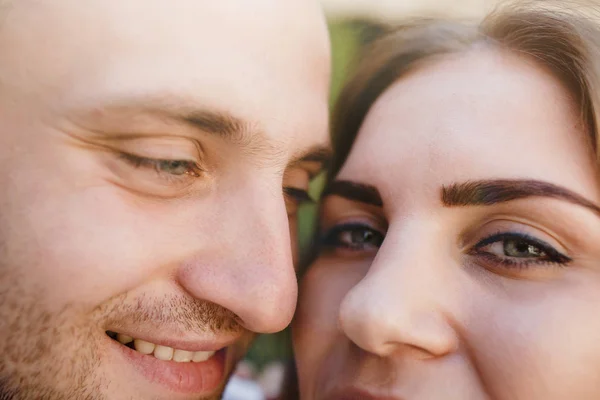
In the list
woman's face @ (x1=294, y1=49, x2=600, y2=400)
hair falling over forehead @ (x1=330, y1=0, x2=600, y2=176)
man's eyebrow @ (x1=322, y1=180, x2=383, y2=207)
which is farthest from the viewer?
man's eyebrow @ (x1=322, y1=180, x2=383, y2=207)

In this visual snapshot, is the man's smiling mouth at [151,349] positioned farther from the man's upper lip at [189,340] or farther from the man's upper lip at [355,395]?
the man's upper lip at [355,395]

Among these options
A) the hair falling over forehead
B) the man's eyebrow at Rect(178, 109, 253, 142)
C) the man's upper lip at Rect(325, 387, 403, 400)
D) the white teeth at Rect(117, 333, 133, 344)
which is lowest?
the white teeth at Rect(117, 333, 133, 344)

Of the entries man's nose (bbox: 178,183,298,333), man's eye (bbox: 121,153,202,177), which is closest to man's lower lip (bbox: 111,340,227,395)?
man's nose (bbox: 178,183,298,333)

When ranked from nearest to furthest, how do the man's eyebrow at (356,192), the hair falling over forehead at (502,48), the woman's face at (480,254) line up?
1. the woman's face at (480,254)
2. the hair falling over forehead at (502,48)
3. the man's eyebrow at (356,192)

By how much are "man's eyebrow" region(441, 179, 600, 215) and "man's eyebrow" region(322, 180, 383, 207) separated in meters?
0.14

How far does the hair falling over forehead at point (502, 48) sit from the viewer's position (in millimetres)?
958

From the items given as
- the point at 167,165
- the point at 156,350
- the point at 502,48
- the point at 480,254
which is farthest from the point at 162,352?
the point at 502,48

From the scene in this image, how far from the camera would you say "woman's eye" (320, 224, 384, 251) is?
115 centimetres

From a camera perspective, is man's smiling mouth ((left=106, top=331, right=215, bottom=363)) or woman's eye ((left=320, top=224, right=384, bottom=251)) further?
woman's eye ((left=320, top=224, right=384, bottom=251))

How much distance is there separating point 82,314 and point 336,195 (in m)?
0.51

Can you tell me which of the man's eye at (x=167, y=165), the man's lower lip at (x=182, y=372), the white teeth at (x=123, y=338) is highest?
the man's eye at (x=167, y=165)

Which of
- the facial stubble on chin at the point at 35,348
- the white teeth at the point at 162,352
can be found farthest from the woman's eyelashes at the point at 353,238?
the facial stubble on chin at the point at 35,348

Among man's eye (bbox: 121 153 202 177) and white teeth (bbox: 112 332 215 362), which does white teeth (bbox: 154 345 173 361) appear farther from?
man's eye (bbox: 121 153 202 177)

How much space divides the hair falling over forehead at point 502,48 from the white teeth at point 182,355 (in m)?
0.45
